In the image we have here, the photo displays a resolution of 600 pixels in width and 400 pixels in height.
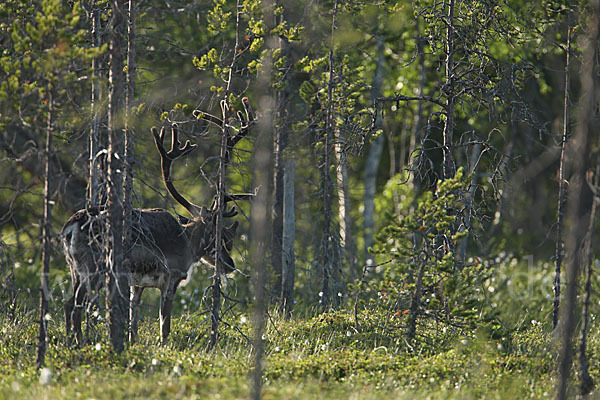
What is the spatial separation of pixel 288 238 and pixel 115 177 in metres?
5.27

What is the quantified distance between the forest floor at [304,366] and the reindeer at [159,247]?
1.76 feet

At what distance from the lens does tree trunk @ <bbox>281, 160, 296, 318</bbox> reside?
13.2m


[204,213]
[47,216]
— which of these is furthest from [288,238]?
[47,216]

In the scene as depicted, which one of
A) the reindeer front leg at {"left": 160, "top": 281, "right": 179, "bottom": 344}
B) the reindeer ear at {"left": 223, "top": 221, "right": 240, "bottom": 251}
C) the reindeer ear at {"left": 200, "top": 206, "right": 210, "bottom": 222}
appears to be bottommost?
the reindeer front leg at {"left": 160, "top": 281, "right": 179, "bottom": 344}

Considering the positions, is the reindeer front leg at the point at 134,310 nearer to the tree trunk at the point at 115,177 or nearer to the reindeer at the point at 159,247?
the reindeer at the point at 159,247

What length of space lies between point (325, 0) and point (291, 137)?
296 centimetres

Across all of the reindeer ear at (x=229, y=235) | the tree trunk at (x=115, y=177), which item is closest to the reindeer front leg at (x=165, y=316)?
the reindeer ear at (x=229, y=235)

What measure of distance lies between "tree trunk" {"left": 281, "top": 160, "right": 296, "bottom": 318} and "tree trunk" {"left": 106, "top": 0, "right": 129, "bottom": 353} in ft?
15.5

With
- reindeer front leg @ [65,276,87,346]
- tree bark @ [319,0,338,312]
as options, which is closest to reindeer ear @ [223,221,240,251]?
tree bark @ [319,0,338,312]

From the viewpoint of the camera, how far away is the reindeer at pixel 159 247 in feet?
31.5

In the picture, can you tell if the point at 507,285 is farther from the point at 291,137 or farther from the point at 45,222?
the point at 45,222

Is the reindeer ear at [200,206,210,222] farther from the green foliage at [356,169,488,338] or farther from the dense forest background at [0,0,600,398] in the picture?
the green foliage at [356,169,488,338]

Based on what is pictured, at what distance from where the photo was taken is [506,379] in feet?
28.0

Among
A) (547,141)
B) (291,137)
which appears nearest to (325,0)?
(291,137)
